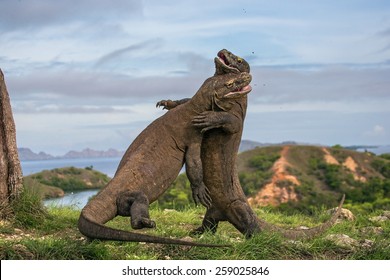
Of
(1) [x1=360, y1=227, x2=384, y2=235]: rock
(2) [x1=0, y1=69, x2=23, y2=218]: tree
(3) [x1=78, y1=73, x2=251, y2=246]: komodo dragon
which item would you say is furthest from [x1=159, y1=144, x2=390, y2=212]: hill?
(3) [x1=78, y1=73, x2=251, y2=246]: komodo dragon

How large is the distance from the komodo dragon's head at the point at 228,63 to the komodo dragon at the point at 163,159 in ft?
0.30

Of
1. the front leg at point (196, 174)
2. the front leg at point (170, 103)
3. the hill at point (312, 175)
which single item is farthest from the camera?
the hill at point (312, 175)

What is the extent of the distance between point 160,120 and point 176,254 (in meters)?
1.85

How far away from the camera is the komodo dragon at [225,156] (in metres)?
8.52

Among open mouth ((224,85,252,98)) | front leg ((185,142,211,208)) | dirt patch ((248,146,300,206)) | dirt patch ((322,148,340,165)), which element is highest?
open mouth ((224,85,252,98))

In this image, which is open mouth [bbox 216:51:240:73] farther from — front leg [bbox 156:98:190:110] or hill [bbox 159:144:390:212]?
hill [bbox 159:144:390:212]

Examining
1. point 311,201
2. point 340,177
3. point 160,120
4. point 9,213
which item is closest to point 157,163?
point 160,120

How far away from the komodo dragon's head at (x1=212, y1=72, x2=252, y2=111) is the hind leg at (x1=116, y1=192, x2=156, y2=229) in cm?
152

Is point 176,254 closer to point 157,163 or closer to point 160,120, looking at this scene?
point 157,163

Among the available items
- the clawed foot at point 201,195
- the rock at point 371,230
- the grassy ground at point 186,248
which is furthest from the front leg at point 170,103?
the rock at point 371,230

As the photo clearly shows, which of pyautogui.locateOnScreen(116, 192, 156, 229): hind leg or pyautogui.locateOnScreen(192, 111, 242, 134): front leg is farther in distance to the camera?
pyautogui.locateOnScreen(192, 111, 242, 134): front leg

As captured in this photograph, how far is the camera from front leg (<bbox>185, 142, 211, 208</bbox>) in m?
8.59

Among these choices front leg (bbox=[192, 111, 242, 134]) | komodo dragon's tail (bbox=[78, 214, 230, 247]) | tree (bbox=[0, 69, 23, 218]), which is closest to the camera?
komodo dragon's tail (bbox=[78, 214, 230, 247])

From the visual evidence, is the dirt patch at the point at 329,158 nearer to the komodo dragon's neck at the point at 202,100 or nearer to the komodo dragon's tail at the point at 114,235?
the komodo dragon's neck at the point at 202,100
